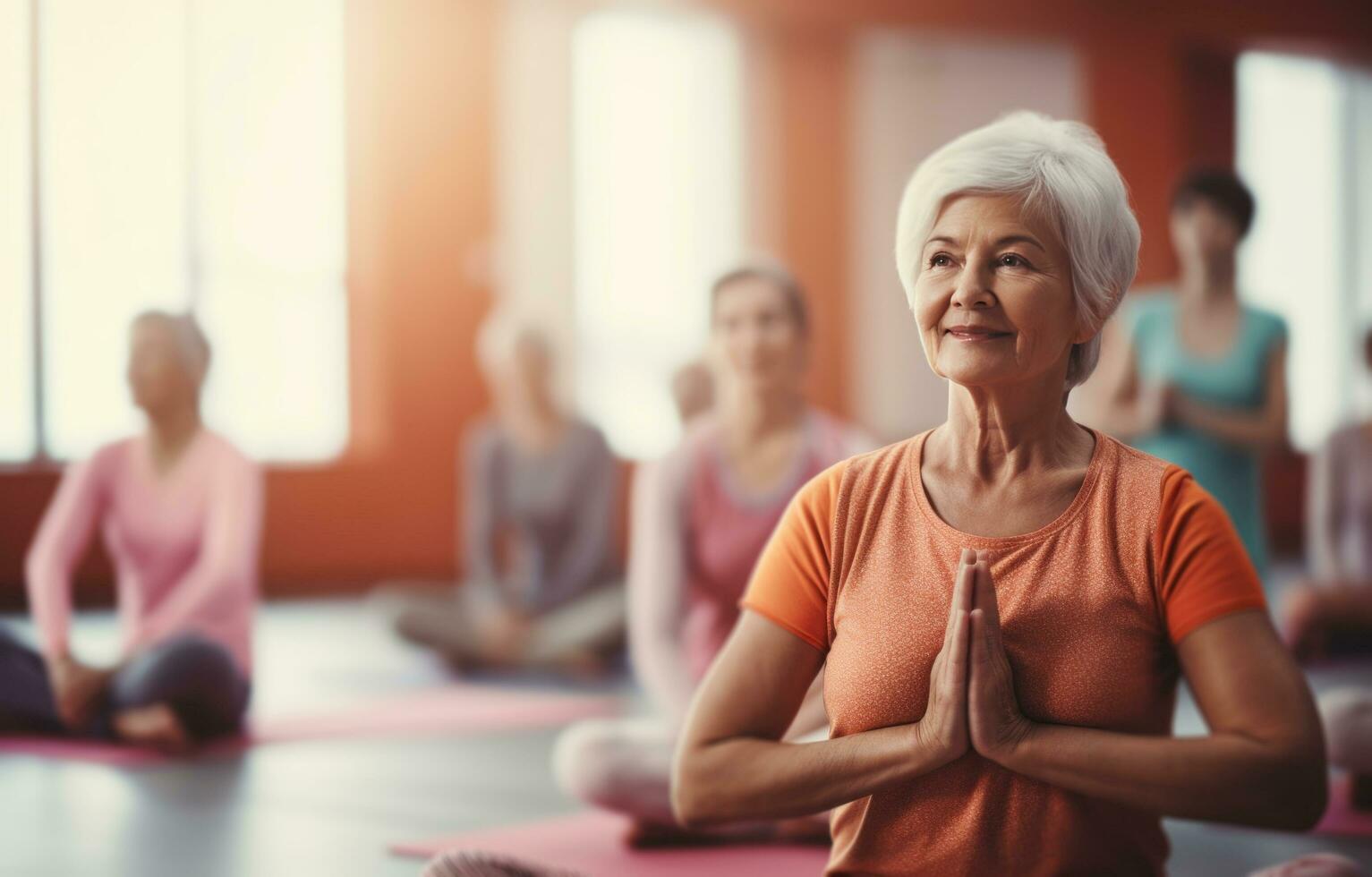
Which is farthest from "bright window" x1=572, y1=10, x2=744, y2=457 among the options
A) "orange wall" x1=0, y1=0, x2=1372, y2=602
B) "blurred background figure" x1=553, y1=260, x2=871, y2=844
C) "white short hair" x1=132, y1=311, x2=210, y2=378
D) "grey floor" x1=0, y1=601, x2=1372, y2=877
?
"blurred background figure" x1=553, y1=260, x2=871, y2=844

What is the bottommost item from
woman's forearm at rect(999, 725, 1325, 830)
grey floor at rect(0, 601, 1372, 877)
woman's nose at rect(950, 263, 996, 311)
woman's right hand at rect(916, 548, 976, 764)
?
grey floor at rect(0, 601, 1372, 877)

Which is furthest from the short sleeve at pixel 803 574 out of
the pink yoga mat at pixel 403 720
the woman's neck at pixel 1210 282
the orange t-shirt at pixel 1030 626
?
the pink yoga mat at pixel 403 720

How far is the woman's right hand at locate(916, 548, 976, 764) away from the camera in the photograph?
121cm

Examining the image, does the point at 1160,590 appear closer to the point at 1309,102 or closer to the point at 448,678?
A: the point at 448,678

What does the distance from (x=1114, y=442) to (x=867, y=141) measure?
746 centimetres

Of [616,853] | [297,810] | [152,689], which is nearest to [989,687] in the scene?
[616,853]

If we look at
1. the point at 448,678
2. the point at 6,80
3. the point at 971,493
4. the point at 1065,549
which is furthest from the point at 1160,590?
the point at 6,80

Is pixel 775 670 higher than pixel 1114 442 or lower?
lower

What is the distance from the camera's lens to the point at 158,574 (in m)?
3.67

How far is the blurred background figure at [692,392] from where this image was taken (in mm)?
4785

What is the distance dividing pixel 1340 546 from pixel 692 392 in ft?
7.22

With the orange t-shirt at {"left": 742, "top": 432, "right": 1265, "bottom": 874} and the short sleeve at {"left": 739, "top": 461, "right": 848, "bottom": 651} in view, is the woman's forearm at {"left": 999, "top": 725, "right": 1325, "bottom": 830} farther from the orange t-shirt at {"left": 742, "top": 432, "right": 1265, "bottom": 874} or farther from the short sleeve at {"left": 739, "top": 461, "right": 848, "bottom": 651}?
the short sleeve at {"left": 739, "top": 461, "right": 848, "bottom": 651}

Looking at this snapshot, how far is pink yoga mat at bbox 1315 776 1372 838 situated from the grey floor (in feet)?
0.21

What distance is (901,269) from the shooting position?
4.54 ft
